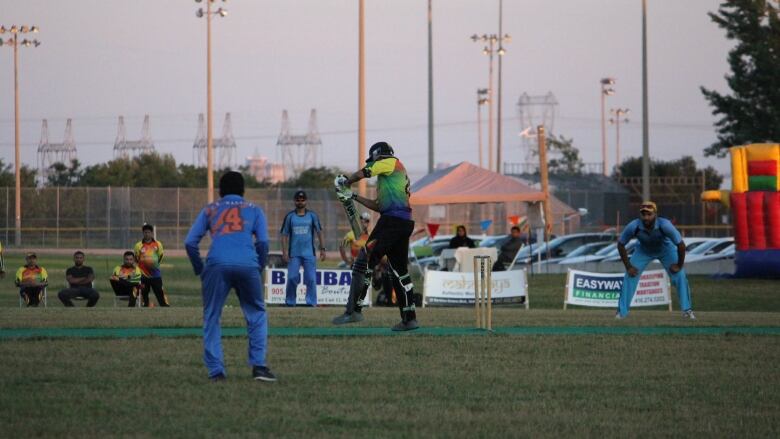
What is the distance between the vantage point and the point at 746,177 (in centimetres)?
3744

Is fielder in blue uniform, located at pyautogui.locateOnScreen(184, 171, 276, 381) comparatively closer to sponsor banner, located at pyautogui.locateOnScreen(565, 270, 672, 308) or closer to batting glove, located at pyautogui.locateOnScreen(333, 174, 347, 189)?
batting glove, located at pyautogui.locateOnScreen(333, 174, 347, 189)

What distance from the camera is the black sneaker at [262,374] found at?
35.9ft

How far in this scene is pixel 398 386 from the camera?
35.7 feet

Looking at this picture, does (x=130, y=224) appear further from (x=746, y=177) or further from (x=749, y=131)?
(x=746, y=177)

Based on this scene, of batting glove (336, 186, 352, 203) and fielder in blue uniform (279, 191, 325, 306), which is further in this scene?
fielder in blue uniform (279, 191, 325, 306)

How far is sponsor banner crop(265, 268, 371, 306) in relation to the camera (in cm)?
2431

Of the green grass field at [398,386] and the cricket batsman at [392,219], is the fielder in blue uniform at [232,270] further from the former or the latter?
the cricket batsman at [392,219]

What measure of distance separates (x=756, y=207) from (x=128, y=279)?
59.0 ft

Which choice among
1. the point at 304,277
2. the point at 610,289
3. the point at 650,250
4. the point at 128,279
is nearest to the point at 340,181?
the point at 650,250

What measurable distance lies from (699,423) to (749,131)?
52.5m

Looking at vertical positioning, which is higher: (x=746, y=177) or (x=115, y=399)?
(x=746, y=177)

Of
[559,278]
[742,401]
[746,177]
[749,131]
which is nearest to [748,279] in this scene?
[746,177]

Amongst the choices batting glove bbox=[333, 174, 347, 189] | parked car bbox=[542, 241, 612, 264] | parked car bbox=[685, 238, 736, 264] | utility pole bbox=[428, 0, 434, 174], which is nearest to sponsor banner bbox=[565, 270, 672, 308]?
batting glove bbox=[333, 174, 347, 189]

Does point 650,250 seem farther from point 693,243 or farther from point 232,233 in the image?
point 693,243
